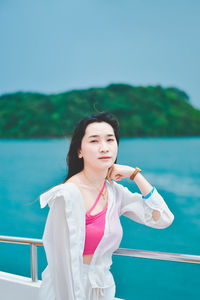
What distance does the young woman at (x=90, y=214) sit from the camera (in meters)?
0.97

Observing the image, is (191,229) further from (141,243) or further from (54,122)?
(54,122)

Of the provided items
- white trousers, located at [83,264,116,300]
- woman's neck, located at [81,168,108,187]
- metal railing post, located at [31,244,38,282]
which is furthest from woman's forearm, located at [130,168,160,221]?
metal railing post, located at [31,244,38,282]

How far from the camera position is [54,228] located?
98 centimetres

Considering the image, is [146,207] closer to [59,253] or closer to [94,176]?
[94,176]

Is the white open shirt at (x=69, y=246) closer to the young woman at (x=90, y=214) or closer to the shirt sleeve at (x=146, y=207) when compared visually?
the young woman at (x=90, y=214)

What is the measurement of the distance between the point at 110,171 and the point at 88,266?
0.39 m

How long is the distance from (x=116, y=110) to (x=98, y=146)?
1763 cm

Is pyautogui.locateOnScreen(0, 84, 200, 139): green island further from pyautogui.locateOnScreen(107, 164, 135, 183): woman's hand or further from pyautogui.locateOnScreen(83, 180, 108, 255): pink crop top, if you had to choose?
pyautogui.locateOnScreen(83, 180, 108, 255): pink crop top

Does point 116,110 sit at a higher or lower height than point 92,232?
higher

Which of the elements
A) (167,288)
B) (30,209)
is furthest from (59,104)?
(167,288)

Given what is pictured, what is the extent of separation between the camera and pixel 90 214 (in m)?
1.08

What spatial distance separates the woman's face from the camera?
43.9 inches

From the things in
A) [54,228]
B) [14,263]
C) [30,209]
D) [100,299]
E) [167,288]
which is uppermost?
[54,228]

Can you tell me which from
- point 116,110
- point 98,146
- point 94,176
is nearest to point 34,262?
point 94,176
